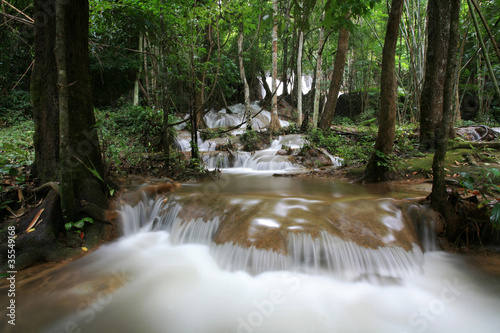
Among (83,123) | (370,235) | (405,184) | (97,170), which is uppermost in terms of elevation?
(83,123)

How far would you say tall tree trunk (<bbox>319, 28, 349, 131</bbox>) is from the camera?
9.63 m

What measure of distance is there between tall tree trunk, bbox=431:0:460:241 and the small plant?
14.7ft

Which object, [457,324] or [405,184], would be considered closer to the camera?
[457,324]

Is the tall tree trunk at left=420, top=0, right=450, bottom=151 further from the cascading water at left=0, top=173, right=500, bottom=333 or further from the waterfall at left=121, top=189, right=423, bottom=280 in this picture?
the waterfall at left=121, top=189, right=423, bottom=280

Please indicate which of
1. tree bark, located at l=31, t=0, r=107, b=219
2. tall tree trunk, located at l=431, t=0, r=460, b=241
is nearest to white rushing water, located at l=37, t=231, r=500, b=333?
tall tree trunk, located at l=431, t=0, r=460, b=241

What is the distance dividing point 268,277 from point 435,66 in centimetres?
653

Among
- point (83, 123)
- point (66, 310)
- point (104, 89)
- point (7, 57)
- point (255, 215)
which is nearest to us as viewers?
point (66, 310)

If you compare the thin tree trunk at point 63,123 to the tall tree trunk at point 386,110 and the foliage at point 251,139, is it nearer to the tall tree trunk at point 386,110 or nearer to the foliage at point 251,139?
the tall tree trunk at point 386,110

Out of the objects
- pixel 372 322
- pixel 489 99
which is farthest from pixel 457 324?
pixel 489 99

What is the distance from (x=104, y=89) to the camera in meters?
15.8

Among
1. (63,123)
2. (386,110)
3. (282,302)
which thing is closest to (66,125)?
(63,123)

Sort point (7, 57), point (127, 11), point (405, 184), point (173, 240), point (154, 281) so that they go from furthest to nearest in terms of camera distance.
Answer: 1. point (7, 57)
2. point (127, 11)
3. point (405, 184)
4. point (173, 240)
5. point (154, 281)

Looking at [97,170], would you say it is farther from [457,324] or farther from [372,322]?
[457,324]

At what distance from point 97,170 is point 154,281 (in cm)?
174
